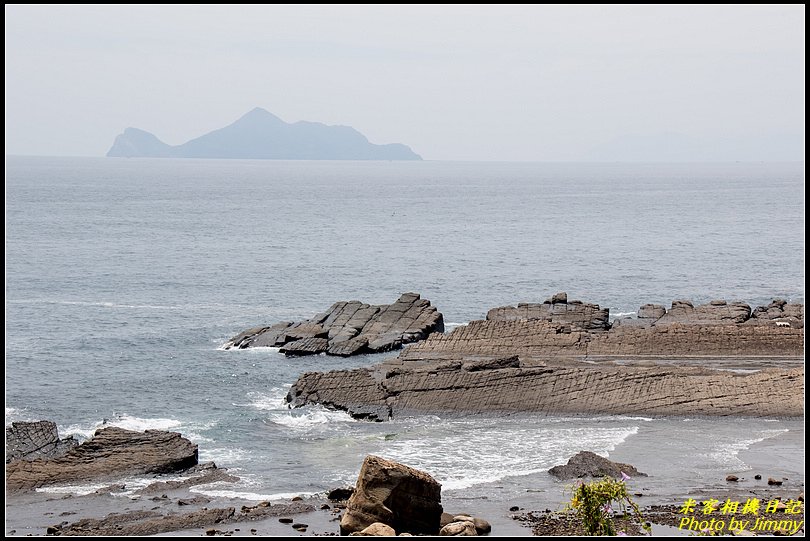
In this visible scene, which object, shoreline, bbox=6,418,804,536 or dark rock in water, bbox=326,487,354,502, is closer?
shoreline, bbox=6,418,804,536

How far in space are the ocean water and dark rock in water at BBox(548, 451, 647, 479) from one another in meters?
0.75

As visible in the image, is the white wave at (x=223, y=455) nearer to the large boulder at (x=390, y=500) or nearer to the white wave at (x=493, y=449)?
the white wave at (x=493, y=449)

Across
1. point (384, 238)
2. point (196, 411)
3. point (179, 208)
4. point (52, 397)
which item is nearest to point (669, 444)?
point (196, 411)

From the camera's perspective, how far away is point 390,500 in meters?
28.0

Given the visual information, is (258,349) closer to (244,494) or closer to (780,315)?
(244,494)

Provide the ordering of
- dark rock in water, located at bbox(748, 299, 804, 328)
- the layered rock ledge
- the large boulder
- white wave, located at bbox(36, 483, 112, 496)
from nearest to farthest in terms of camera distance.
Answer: the large boulder, white wave, located at bbox(36, 483, 112, 496), the layered rock ledge, dark rock in water, located at bbox(748, 299, 804, 328)

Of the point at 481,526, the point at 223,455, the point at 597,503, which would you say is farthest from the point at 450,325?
the point at 597,503

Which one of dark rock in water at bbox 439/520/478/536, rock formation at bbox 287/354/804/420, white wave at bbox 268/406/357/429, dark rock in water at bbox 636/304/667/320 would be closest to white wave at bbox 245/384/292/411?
rock formation at bbox 287/354/804/420

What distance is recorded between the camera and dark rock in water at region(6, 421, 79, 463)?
37.9 m

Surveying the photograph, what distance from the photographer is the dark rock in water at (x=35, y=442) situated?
3791cm

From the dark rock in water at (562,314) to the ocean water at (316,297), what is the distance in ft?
27.9

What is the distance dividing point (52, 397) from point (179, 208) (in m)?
133

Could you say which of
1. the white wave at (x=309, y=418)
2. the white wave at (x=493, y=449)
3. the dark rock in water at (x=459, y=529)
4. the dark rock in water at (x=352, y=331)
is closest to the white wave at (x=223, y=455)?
the white wave at (x=309, y=418)

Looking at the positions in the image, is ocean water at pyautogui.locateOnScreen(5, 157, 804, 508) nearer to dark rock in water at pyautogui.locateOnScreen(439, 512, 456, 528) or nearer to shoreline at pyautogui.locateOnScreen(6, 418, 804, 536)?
shoreline at pyautogui.locateOnScreen(6, 418, 804, 536)
